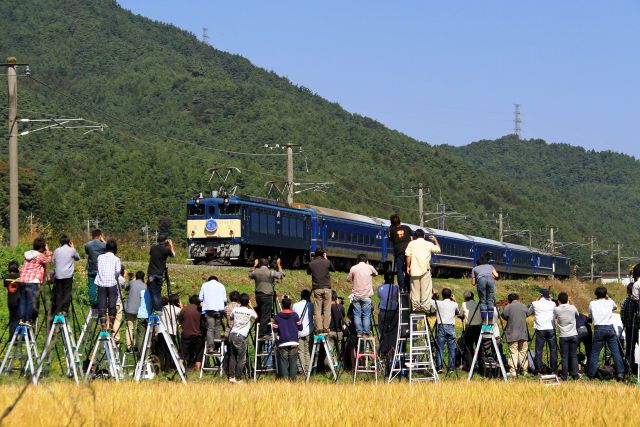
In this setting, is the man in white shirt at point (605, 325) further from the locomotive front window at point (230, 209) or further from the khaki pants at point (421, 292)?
the locomotive front window at point (230, 209)

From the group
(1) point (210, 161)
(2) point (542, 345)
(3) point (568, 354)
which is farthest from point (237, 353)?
(1) point (210, 161)

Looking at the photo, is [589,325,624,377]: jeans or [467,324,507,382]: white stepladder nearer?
[467,324,507,382]: white stepladder

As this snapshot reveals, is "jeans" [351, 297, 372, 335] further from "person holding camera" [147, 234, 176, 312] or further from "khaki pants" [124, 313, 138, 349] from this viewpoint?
"khaki pants" [124, 313, 138, 349]

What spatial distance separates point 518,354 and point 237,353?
6268mm

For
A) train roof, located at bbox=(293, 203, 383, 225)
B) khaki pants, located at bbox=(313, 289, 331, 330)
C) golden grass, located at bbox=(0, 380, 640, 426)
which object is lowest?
golden grass, located at bbox=(0, 380, 640, 426)

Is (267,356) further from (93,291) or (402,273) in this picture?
(93,291)

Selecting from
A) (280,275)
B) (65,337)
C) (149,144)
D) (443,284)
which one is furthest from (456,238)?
(149,144)

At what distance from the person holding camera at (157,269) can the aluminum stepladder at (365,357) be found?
3620 mm

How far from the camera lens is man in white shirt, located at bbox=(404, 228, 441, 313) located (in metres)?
15.4

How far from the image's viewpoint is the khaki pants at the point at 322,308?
17.0 meters

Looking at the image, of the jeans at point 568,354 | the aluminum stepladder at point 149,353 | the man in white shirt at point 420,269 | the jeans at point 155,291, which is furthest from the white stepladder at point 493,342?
the jeans at point 155,291

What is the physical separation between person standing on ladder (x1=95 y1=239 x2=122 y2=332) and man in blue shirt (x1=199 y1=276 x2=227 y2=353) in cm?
190

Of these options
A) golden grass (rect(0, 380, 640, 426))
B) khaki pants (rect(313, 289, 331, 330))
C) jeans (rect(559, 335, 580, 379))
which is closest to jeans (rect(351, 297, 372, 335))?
khaki pants (rect(313, 289, 331, 330))

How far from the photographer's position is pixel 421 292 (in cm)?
1559
